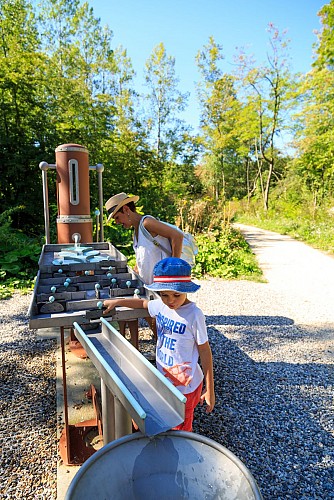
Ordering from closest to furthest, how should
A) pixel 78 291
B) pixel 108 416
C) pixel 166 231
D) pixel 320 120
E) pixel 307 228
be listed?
pixel 108 416
pixel 78 291
pixel 166 231
pixel 307 228
pixel 320 120

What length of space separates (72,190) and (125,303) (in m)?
2.36

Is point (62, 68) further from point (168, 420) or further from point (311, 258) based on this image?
point (168, 420)

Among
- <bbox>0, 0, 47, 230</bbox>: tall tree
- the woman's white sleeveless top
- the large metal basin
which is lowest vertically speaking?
the large metal basin

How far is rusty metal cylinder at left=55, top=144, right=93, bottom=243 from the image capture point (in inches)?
156

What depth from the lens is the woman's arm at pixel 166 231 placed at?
268 centimetres

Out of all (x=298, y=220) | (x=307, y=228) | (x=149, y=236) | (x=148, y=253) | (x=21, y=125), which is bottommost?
(x=307, y=228)

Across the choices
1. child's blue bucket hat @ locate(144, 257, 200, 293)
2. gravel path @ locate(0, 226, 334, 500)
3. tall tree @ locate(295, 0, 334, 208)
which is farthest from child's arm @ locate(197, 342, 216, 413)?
tall tree @ locate(295, 0, 334, 208)

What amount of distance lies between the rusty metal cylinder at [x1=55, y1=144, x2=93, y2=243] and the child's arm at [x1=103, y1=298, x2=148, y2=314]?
6.76 feet

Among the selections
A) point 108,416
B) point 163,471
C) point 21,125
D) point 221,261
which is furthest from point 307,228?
point 163,471

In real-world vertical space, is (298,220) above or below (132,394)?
below

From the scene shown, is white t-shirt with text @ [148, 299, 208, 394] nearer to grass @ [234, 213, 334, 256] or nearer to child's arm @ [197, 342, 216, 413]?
child's arm @ [197, 342, 216, 413]

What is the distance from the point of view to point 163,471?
92 cm

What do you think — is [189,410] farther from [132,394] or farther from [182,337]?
[132,394]

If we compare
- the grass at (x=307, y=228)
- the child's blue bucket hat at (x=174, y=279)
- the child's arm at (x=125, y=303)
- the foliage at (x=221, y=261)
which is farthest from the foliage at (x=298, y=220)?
the child's blue bucket hat at (x=174, y=279)
